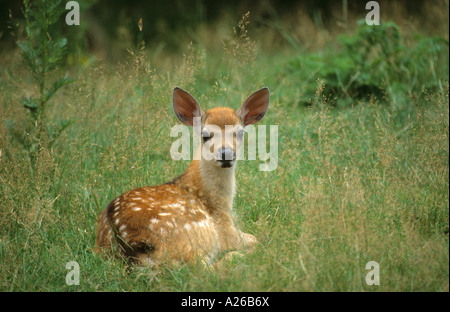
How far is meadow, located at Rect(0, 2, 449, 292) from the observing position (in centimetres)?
334

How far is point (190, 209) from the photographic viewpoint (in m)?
3.96

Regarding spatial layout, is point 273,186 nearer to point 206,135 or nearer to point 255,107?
point 255,107

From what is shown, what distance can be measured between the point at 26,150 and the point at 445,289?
3.45 meters

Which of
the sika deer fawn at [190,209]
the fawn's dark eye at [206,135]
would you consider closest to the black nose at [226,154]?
the sika deer fawn at [190,209]

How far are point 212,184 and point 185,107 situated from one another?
0.63 m

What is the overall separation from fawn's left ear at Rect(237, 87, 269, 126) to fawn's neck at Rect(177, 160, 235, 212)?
0.44 metres

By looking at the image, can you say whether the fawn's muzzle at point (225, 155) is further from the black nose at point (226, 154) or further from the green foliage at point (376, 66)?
the green foliage at point (376, 66)

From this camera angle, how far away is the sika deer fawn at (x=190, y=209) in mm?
Result: 3574

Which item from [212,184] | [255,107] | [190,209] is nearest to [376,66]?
[255,107]

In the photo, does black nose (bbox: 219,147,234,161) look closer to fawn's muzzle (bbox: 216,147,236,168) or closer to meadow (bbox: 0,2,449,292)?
fawn's muzzle (bbox: 216,147,236,168)

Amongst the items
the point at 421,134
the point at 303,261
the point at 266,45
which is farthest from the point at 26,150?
the point at 266,45
